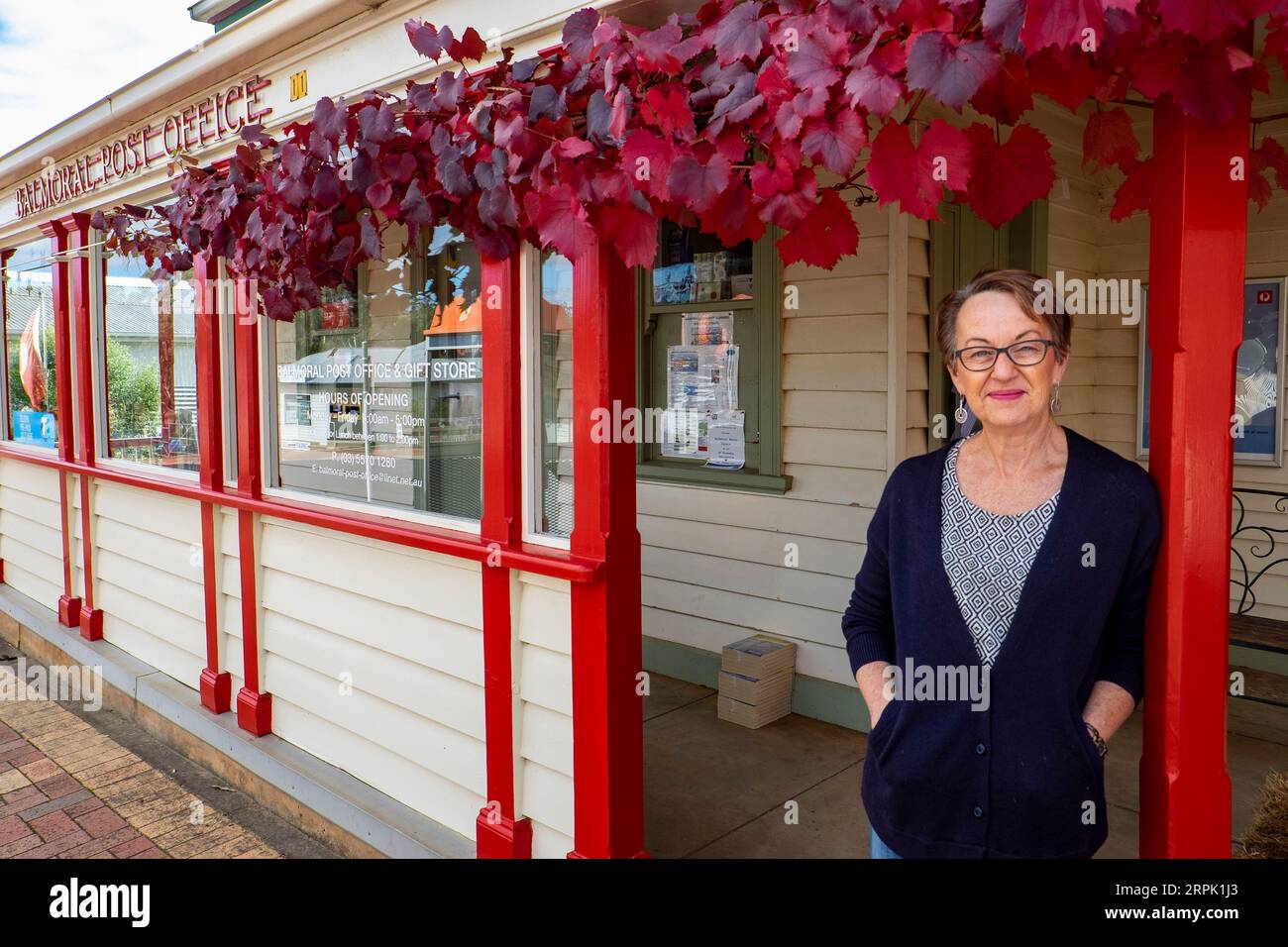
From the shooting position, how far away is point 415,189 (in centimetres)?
294

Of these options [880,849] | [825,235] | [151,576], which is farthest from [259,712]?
[825,235]

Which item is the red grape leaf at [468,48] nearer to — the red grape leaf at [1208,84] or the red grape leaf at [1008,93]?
the red grape leaf at [1008,93]

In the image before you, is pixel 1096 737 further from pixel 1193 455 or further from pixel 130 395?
pixel 130 395

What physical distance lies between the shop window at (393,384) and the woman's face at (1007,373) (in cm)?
194

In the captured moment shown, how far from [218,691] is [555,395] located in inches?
108

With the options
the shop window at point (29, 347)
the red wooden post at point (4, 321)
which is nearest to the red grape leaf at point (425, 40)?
the shop window at point (29, 347)

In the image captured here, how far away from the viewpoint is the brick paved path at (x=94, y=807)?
401 cm

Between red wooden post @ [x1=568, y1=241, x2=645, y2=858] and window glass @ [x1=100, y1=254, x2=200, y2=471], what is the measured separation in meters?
3.03

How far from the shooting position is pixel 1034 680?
1785mm
